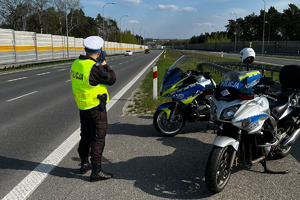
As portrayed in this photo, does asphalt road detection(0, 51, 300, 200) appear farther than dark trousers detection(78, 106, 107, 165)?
No

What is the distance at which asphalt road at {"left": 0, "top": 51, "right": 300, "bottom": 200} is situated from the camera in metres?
3.34

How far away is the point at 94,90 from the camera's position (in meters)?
3.60

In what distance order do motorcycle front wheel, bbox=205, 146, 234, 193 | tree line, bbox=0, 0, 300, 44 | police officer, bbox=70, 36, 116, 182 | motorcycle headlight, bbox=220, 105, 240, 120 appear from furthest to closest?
tree line, bbox=0, 0, 300, 44, police officer, bbox=70, 36, 116, 182, motorcycle headlight, bbox=220, 105, 240, 120, motorcycle front wheel, bbox=205, 146, 234, 193

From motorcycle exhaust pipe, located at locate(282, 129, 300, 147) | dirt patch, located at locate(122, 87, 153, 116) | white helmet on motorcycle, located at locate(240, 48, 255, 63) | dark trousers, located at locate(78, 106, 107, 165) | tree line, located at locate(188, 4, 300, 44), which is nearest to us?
dark trousers, located at locate(78, 106, 107, 165)

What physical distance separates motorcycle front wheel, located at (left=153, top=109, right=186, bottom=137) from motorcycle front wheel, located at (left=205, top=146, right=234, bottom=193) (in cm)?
218

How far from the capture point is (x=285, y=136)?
13.5 feet

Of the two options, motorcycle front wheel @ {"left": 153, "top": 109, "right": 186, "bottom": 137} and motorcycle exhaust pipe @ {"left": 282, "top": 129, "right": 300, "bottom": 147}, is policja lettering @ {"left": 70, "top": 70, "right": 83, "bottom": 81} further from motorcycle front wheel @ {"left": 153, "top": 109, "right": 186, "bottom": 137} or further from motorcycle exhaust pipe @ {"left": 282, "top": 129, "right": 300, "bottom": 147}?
motorcycle exhaust pipe @ {"left": 282, "top": 129, "right": 300, "bottom": 147}

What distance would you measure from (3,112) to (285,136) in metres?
6.79

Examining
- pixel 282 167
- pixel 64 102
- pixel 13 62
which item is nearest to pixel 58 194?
pixel 282 167

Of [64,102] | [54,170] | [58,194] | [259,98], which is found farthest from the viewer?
[64,102]

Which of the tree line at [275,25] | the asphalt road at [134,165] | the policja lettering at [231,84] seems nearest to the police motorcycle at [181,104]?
the asphalt road at [134,165]

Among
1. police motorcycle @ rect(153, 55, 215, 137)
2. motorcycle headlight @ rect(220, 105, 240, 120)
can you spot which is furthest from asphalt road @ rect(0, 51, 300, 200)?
motorcycle headlight @ rect(220, 105, 240, 120)

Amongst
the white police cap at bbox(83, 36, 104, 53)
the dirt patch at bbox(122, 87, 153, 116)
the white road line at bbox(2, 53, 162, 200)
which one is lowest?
the white road line at bbox(2, 53, 162, 200)

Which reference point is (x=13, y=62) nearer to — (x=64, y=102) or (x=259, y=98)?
(x=64, y=102)
